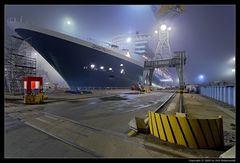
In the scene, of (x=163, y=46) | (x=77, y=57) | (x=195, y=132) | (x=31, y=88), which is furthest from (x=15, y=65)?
(x=163, y=46)

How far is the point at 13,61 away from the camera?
61.8 ft

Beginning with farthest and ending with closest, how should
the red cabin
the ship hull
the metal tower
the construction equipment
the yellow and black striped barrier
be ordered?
the metal tower, the ship hull, the red cabin, the construction equipment, the yellow and black striped barrier

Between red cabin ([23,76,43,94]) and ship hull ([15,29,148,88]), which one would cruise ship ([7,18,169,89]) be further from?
red cabin ([23,76,43,94])

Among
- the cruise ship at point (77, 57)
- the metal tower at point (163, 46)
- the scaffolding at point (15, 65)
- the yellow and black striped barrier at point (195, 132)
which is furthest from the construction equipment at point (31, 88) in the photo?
the metal tower at point (163, 46)

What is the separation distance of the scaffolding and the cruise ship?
2031 millimetres

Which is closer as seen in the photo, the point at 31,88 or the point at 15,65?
the point at 31,88

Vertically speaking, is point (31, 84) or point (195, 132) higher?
point (31, 84)

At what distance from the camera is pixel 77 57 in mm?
23625

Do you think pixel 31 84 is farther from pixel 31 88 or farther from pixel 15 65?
pixel 15 65

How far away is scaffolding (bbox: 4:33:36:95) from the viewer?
18.6 m

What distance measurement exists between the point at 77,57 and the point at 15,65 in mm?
8840

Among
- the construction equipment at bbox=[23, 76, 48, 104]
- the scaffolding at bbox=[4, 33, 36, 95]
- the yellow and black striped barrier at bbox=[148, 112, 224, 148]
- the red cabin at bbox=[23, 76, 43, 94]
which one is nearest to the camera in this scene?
the yellow and black striped barrier at bbox=[148, 112, 224, 148]

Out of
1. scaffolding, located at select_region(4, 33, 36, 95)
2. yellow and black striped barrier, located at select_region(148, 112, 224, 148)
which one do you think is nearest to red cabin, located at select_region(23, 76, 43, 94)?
scaffolding, located at select_region(4, 33, 36, 95)
